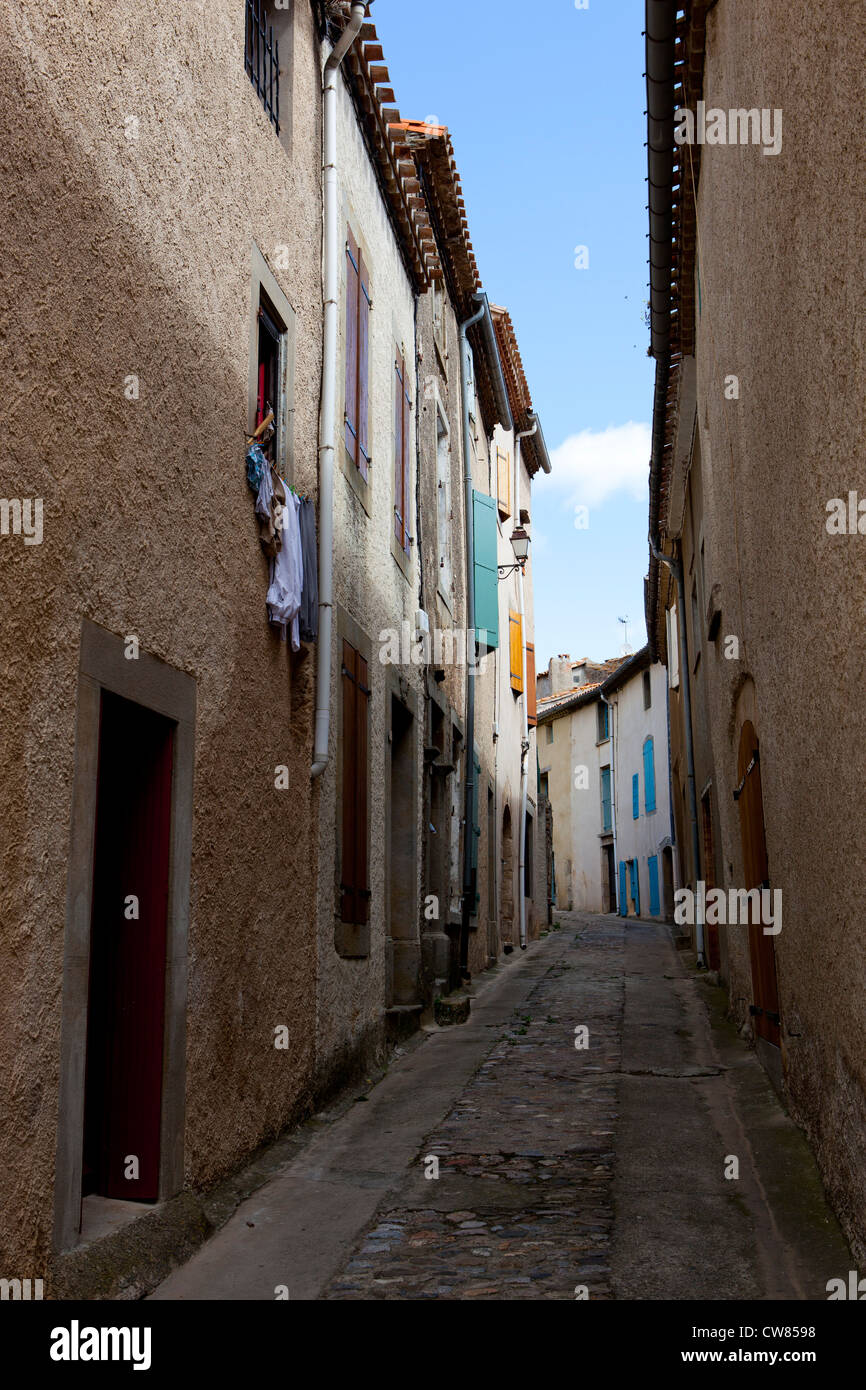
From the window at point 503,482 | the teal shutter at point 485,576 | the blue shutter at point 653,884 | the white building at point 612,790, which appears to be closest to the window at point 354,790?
the teal shutter at point 485,576

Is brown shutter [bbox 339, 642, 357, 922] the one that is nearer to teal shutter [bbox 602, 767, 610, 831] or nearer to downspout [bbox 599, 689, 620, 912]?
downspout [bbox 599, 689, 620, 912]

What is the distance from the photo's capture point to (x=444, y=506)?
13.1 m

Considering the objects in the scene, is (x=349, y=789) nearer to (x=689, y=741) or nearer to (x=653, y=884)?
(x=689, y=741)

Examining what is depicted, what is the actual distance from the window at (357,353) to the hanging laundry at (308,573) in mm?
1287

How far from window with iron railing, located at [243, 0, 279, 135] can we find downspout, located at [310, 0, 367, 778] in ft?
2.31

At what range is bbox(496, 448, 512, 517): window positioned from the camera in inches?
730

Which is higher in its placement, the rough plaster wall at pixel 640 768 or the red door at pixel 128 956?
the rough plaster wall at pixel 640 768

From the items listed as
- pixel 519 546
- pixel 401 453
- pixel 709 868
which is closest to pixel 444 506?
pixel 401 453

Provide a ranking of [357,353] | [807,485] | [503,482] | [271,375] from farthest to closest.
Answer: [503,482], [357,353], [271,375], [807,485]

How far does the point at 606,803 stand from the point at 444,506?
20.8 metres

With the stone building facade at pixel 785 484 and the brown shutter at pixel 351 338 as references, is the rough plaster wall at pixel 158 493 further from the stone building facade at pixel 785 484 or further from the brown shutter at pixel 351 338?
the stone building facade at pixel 785 484

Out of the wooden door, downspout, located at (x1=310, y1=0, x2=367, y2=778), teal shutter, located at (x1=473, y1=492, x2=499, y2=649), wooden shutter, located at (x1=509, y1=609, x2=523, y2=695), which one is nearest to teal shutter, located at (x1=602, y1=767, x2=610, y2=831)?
wooden shutter, located at (x1=509, y1=609, x2=523, y2=695)

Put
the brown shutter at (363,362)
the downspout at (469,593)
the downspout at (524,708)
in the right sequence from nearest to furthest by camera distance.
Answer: the brown shutter at (363,362)
the downspout at (469,593)
the downspout at (524,708)

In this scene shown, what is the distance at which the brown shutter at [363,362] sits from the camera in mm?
8703
